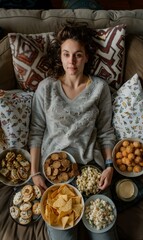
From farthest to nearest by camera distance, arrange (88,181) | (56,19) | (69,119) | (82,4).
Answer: (82,4) < (56,19) < (69,119) < (88,181)

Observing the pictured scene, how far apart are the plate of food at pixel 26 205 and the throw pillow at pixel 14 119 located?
9.0 inches

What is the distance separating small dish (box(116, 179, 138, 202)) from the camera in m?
1.38

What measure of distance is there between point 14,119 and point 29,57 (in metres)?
0.33

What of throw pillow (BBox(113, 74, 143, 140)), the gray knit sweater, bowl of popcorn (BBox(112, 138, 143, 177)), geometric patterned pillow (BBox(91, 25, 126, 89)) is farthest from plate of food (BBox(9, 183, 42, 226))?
geometric patterned pillow (BBox(91, 25, 126, 89))

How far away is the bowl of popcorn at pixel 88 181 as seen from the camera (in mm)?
1327

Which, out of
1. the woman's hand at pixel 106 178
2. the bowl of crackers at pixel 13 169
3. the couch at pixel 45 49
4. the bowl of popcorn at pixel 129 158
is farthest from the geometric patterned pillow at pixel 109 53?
the bowl of crackers at pixel 13 169

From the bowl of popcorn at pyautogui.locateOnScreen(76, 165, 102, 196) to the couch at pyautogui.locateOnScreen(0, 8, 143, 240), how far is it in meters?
0.18

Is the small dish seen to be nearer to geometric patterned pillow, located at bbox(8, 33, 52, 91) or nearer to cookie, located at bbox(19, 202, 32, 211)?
cookie, located at bbox(19, 202, 32, 211)

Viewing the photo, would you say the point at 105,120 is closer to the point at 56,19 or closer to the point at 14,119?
the point at 14,119

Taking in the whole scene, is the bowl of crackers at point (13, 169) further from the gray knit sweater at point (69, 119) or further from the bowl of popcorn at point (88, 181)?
the bowl of popcorn at point (88, 181)

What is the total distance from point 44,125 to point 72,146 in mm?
185

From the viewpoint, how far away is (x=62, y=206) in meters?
1.25

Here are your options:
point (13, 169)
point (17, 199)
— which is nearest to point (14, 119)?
point (13, 169)

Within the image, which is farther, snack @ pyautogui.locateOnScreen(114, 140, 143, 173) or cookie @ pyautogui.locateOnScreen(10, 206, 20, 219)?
snack @ pyautogui.locateOnScreen(114, 140, 143, 173)
